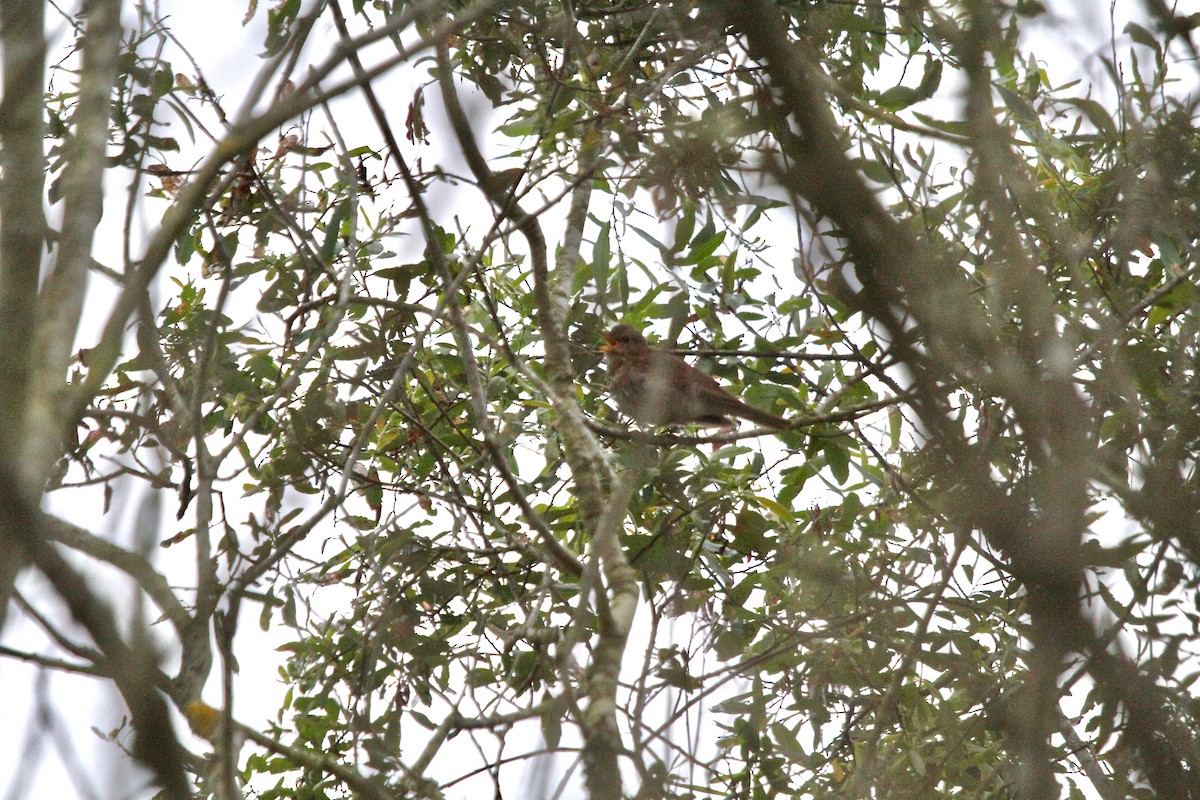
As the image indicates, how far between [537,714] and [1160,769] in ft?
4.56

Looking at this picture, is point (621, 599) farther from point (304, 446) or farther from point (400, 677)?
point (304, 446)

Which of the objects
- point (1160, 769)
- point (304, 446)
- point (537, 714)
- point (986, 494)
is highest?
point (304, 446)

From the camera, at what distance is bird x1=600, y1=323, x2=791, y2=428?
5.89m

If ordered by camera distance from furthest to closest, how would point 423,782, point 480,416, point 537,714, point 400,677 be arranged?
1. point 400,677
2. point 480,416
3. point 423,782
4. point 537,714

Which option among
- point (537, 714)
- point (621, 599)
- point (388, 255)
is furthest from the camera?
point (388, 255)

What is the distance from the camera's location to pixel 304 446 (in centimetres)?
471

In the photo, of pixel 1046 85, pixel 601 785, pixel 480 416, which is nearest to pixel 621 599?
pixel 480 416

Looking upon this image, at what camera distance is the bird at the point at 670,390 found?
5.89 meters

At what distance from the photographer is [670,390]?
599cm

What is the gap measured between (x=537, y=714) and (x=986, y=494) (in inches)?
56.3

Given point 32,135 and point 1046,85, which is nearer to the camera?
point 32,135

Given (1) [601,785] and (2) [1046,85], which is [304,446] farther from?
(2) [1046,85]

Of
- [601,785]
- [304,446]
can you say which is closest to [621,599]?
[601,785]

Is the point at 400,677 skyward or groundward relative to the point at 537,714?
skyward
